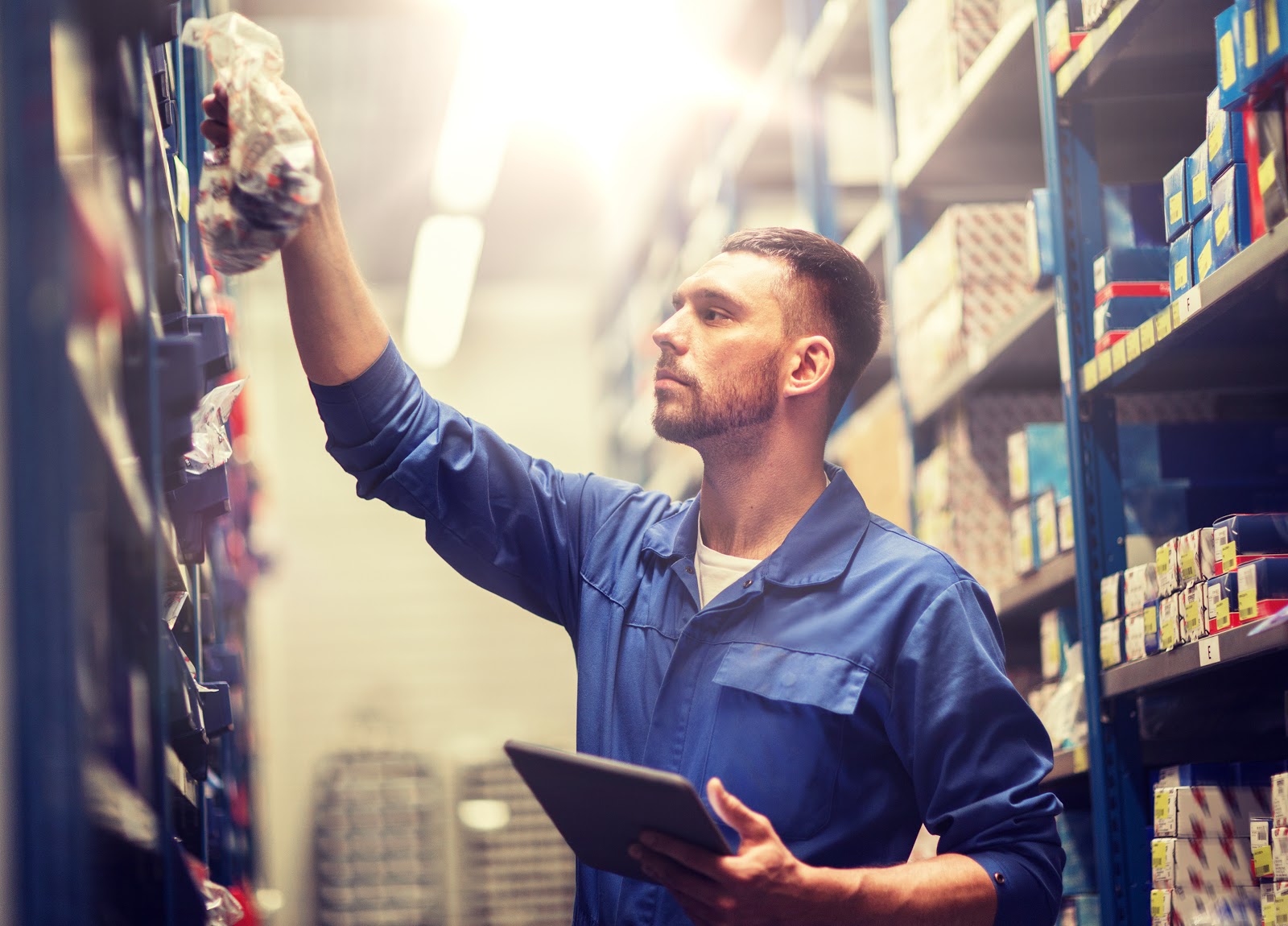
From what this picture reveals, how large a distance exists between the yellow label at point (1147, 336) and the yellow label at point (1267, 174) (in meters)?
0.37

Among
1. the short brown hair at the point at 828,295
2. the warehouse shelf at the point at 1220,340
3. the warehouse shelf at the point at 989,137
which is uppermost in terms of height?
the warehouse shelf at the point at 989,137

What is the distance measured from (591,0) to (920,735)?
14.9ft

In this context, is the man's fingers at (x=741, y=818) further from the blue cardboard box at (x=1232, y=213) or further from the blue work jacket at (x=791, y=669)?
the blue cardboard box at (x=1232, y=213)

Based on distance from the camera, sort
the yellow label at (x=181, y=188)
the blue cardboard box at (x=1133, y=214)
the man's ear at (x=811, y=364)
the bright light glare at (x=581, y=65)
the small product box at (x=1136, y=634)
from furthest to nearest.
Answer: the bright light glare at (x=581, y=65)
the blue cardboard box at (x=1133, y=214)
the small product box at (x=1136, y=634)
the man's ear at (x=811, y=364)
the yellow label at (x=181, y=188)

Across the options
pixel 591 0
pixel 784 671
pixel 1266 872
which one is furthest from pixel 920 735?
pixel 591 0

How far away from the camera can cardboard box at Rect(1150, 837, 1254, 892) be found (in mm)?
2344

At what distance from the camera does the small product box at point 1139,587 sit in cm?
251

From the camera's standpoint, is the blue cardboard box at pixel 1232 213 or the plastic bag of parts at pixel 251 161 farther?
the blue cardboard box at pixel 1232 213

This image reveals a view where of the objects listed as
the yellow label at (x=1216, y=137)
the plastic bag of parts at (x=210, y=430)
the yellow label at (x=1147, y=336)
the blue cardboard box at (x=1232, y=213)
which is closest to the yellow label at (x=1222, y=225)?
the blue cardboard box at (x=1232, y=213)

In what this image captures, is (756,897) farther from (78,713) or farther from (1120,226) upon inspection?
(1120,226)

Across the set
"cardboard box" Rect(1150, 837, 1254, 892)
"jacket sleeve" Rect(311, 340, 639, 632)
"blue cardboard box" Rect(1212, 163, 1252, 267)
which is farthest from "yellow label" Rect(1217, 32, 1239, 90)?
"cardboard box" Rect(1150, 837, 1254, 892)

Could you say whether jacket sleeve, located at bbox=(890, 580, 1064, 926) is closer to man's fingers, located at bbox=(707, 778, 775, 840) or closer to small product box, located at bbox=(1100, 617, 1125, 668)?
man's fingers, located at bbox=(707, 778, 775, 840)

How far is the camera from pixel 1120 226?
9.22 feet

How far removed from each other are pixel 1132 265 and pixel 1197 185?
0.40 m
